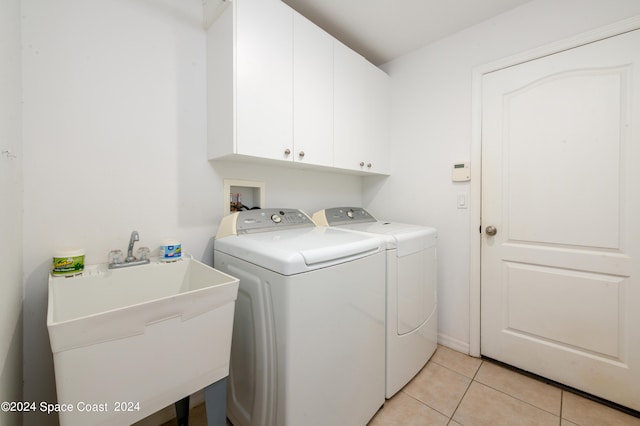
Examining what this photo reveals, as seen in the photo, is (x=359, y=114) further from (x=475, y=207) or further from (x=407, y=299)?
(x=407, y=299)

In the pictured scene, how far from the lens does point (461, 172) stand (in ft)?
6.15

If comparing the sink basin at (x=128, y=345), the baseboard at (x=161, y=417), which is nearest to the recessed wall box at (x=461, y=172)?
the sink basin at (x=128, y=345)

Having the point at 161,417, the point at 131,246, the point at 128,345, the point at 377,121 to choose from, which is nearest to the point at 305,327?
the point at 128,345

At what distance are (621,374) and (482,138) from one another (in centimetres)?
154

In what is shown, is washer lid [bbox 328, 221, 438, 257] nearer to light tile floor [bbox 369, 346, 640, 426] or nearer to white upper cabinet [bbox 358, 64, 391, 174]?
white upper cabinet [bbox 358, 64, 391, 174]

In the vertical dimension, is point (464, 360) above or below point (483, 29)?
below

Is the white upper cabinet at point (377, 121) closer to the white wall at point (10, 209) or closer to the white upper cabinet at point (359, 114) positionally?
the white upper cabinet at point (359, 114)

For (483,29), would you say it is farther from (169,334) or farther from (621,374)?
(169,334)

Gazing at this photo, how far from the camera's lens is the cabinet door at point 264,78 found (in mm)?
1257

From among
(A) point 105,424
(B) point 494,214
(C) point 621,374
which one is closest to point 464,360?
(C) point 621,374

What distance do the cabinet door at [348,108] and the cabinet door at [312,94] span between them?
2.5 inches

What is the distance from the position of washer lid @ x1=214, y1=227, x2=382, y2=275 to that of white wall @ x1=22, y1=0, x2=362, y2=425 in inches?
14.7

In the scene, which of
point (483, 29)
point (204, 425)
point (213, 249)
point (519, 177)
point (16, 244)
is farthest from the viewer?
point (483, 29)

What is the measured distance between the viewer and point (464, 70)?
187 centimetres
